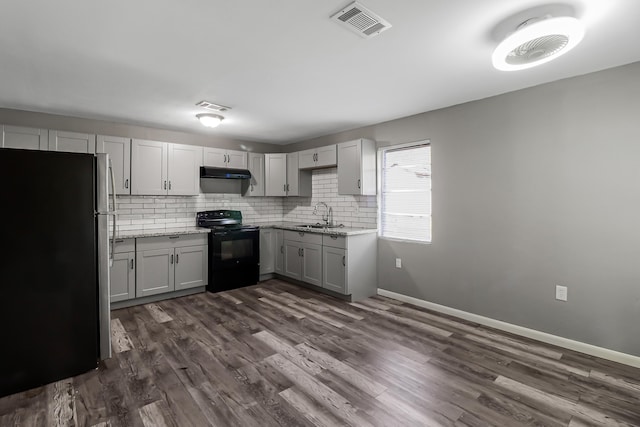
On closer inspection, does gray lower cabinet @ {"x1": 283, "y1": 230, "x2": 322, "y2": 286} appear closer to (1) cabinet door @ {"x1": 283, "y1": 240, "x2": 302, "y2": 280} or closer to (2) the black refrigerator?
(1) cabinet door @ {"x1": 283, "y1": 240, "x2": 302, "y2": 280}

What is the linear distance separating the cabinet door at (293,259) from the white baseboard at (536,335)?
62.1 inches

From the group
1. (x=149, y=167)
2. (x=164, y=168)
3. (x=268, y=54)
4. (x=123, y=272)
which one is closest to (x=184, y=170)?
(x=164, y=168)

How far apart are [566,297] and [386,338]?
5.42 ft

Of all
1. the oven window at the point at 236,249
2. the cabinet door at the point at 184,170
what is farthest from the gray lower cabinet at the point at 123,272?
the oven window at the point at 236,249

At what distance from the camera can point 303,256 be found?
4.75 metres

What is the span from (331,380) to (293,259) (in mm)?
2714

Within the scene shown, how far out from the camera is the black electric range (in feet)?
15.0

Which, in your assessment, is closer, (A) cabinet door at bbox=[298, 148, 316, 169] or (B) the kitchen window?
(B) the kitchen window

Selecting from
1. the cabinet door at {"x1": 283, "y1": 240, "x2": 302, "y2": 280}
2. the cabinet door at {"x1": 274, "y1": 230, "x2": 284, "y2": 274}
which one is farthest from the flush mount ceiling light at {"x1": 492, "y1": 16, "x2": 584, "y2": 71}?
the cabinet door at {"x1": 274, "y1": 230, "x2": 284, "y2": 274}

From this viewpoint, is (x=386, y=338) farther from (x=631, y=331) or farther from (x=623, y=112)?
(x=623, y=112)

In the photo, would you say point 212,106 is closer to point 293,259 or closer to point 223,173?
point 223,173

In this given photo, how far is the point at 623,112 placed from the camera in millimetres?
2553

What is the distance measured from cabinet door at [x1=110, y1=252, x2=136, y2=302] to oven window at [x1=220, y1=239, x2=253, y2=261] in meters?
1.14

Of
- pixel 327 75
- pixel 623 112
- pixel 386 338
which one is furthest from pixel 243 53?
pixel 623 112
